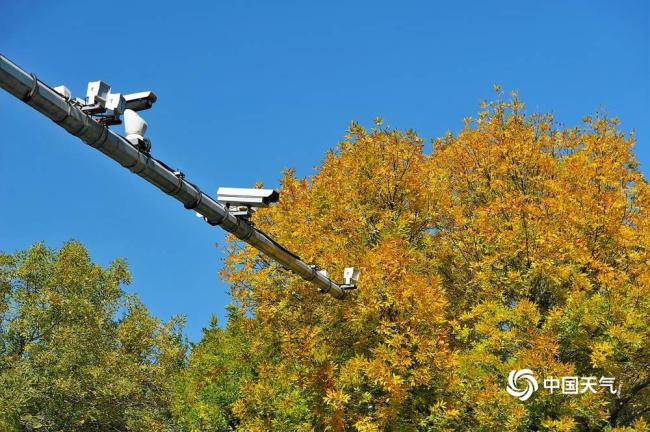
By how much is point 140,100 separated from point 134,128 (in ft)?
1.42

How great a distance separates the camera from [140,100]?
27.7 feet

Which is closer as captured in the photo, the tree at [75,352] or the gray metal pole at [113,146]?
the gray metal pole at [113,146]

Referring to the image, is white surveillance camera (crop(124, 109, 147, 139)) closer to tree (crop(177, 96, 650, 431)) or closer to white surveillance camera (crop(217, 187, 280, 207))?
white surveillance camera (crop(217, 187, 280, 207))

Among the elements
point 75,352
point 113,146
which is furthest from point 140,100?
point 75,352

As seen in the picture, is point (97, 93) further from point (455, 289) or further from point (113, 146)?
point (455, 289)

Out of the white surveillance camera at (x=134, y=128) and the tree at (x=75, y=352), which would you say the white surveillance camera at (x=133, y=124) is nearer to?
the white surveillance camera at (x=134, y=128)

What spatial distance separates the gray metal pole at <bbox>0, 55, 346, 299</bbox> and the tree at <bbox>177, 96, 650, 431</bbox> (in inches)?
278

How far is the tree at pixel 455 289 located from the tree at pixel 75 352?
14025mm

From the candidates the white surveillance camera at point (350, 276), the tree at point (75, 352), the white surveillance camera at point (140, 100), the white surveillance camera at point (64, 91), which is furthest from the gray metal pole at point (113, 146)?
the tree at point (75, 352)

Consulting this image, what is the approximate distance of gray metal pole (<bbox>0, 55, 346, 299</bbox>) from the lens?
7422mm

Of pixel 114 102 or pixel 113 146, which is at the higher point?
pixel 114 102

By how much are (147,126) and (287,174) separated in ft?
51.7

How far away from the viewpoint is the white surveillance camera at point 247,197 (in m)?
10.4

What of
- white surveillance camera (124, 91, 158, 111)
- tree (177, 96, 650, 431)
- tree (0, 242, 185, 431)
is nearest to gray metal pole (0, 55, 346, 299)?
white surveillance camera (124, 91, 158, 111)
